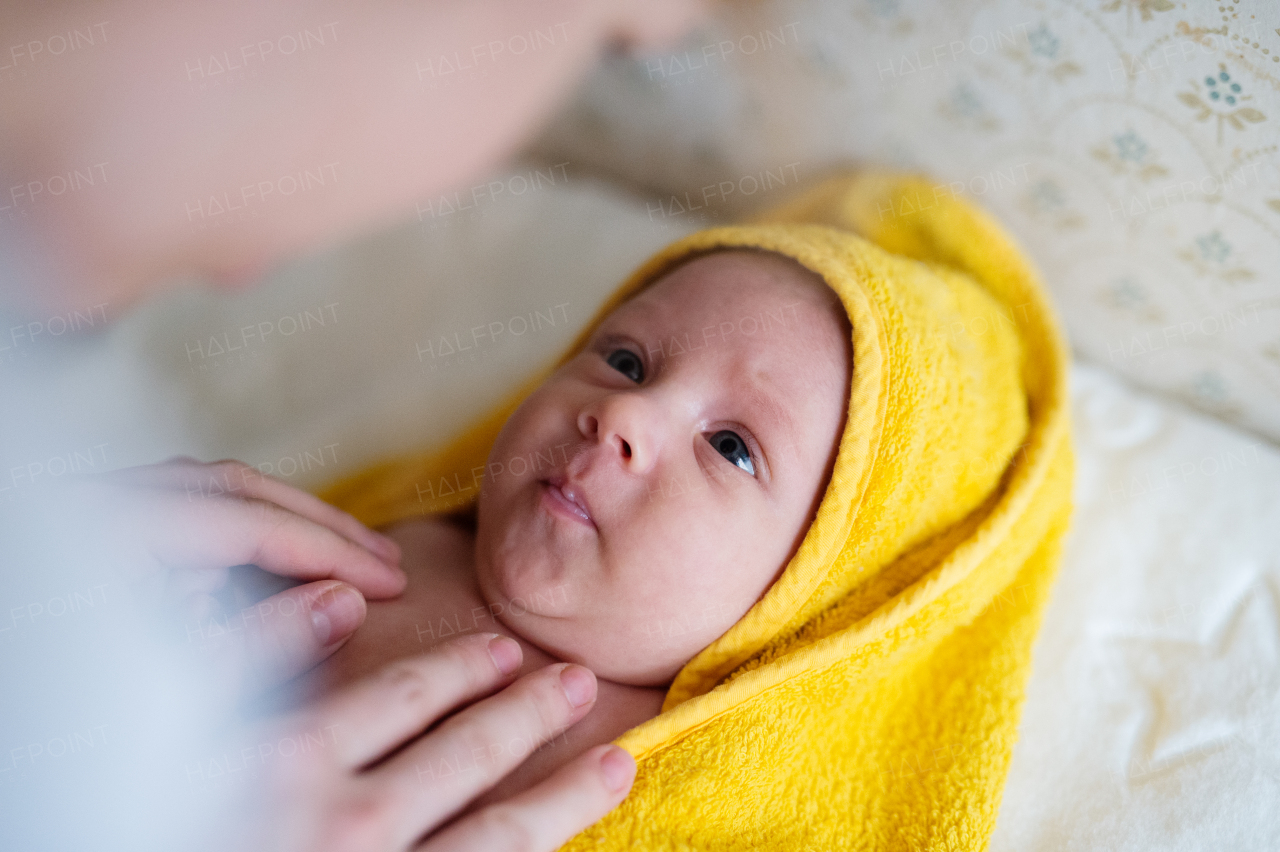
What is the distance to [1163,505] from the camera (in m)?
1.10

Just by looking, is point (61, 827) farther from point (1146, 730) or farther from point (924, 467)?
point (1146, 730)

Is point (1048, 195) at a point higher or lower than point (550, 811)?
higher

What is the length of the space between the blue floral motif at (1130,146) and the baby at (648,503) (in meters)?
0.42

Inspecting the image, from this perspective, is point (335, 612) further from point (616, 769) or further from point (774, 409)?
point (774, 409)

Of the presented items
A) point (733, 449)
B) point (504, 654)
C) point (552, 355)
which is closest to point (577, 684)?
point (504, 654)

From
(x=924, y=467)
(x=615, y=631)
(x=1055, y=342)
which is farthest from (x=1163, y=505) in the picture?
(x=615, y=631)

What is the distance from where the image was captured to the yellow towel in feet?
2.80

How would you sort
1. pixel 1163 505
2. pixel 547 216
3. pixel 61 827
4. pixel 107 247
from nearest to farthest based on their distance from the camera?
pixel 61 827, pixel 107 247, pixel 1163 505, pixel 547 216

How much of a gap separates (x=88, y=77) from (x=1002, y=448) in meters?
0.89

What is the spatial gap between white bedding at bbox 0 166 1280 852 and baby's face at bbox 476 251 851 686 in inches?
14.8

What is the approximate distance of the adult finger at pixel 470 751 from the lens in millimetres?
641

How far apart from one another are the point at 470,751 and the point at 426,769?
36 millimetres

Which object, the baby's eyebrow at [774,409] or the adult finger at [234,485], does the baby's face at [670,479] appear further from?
the adult finger at [234,485]

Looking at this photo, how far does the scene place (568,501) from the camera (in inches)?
33.7
